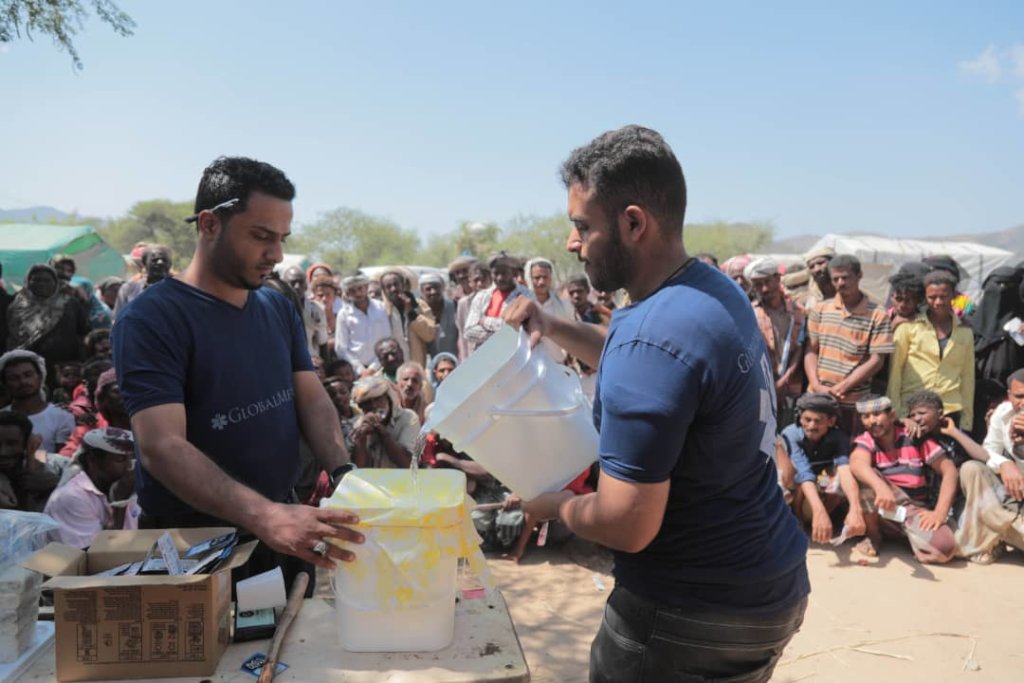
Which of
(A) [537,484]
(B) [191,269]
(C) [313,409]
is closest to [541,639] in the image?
(C) [313,409]

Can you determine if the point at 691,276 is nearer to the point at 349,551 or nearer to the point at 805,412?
the point at 349,551

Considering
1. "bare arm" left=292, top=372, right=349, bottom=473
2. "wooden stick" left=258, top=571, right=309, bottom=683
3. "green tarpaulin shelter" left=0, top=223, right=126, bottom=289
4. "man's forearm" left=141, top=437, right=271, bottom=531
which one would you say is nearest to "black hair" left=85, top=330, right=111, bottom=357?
"bare arm" left=292, top=372, right=349, bottom=473

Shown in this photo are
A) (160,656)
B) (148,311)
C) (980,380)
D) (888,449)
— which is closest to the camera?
(160,656)

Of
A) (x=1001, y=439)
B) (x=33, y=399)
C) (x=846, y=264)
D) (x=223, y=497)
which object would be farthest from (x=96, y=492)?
(x=1001, y=439)

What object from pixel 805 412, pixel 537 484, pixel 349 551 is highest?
pixel 537 484

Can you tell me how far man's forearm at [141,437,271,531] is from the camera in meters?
1.73

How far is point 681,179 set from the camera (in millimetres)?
1542

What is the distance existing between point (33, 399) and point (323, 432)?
12.1ft

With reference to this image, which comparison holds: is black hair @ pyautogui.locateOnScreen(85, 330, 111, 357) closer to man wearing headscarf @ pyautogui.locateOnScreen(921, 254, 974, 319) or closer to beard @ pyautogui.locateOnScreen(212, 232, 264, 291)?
beard @ pyautogui.locateOnScreen(212, 232, 264, 291)

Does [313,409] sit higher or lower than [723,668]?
higher

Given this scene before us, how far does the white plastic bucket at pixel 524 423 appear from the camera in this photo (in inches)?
66.0

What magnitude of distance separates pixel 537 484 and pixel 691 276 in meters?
0.64

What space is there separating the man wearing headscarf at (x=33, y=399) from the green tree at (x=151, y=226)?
39327 millimetres

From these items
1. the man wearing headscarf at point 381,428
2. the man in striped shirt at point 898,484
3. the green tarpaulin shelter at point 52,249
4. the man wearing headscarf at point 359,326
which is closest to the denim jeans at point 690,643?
the man wearing headscarf at point 381,428
